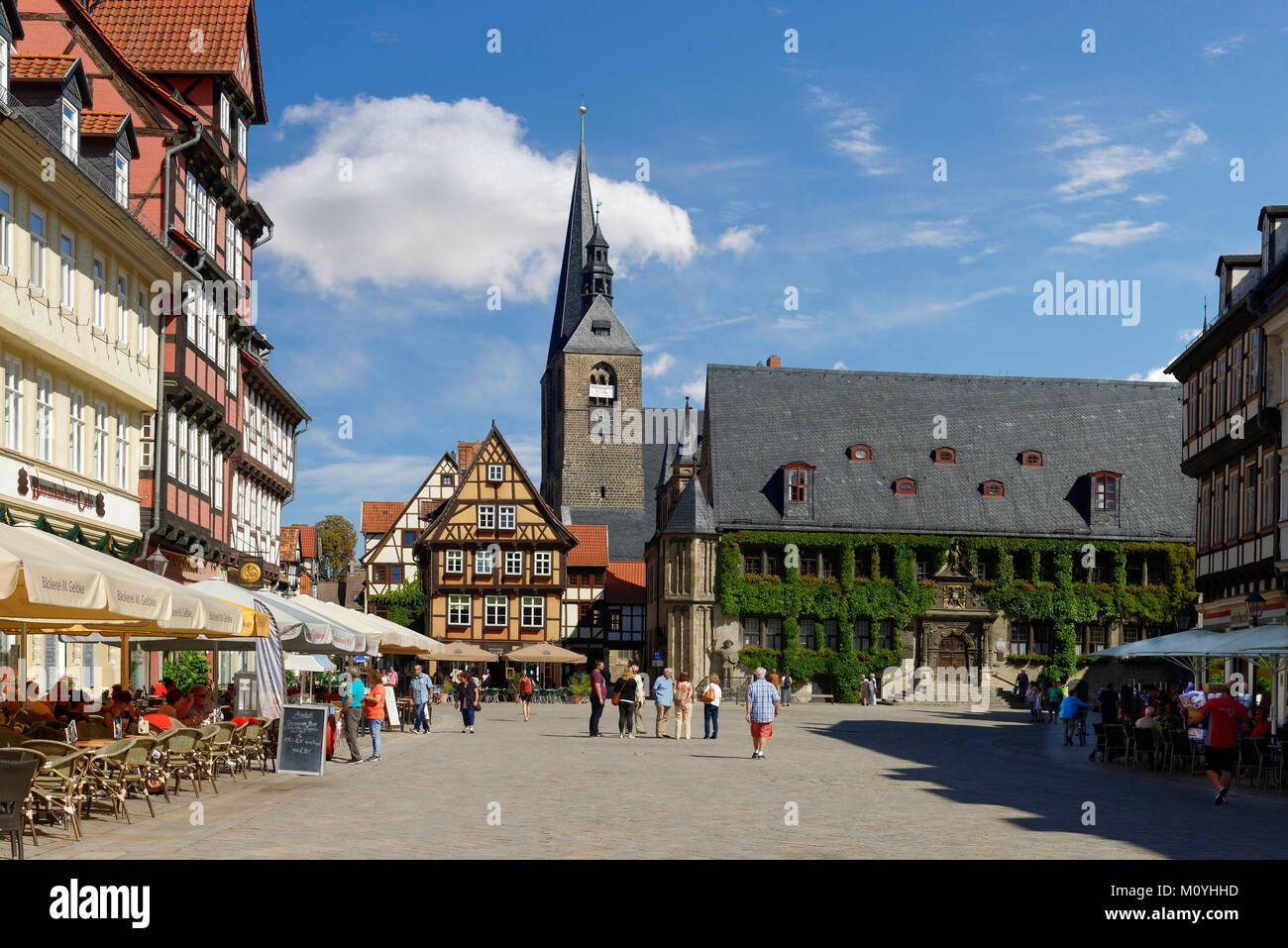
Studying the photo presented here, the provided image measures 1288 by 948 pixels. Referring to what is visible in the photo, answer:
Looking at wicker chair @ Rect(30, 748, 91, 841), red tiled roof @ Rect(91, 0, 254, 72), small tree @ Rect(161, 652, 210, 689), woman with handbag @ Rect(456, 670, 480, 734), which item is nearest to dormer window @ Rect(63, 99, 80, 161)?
red tiled roof @ Rect(91, 0, 254, 72)

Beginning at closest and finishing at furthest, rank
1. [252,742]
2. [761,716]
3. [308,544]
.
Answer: [252,742] < [761,716] < [308,544]

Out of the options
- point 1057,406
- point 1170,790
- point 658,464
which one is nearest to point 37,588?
point 1170,790

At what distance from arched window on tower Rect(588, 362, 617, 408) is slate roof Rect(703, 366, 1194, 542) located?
42.7 metres

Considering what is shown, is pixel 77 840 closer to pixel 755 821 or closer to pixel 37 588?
pixel 37 588

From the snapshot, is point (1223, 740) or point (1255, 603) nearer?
point (1223, 740)

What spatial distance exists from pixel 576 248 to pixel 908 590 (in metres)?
61.5

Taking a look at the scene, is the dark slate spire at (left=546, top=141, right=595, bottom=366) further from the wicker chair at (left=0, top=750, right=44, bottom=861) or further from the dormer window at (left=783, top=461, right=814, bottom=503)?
the wicker chair at (left=0, top=750, right=44, bottom=861)

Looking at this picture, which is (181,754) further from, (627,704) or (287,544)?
(287,544)

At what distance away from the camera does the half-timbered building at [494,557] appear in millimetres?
75438

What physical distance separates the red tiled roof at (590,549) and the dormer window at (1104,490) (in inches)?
1031

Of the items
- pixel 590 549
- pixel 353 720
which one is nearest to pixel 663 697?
pixel 353 720

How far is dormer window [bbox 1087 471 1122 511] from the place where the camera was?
2788 inches

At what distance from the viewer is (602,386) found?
115938 mm

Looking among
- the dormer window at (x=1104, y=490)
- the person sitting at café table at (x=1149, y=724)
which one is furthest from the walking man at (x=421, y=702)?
the dormer window at (x=1104, y=490)
